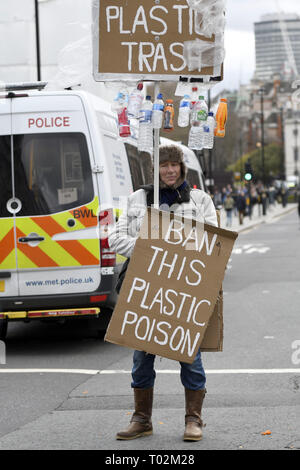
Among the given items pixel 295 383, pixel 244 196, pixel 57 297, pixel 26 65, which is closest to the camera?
pixel 295 383

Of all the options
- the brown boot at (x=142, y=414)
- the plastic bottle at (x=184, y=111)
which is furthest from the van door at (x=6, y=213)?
the brown boot at (x=142, y=414)

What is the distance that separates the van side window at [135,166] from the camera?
1044 centimetres

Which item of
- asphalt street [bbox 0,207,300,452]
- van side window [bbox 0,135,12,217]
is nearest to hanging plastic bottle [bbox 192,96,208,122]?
asphalt street [bbox 0,207,300,452]

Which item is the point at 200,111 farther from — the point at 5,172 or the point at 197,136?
the point at 5,172

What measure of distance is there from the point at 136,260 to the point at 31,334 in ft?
18.2

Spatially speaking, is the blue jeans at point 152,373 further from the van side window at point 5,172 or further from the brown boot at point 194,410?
the van side window at point 5,172

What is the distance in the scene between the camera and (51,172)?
9.10 meters

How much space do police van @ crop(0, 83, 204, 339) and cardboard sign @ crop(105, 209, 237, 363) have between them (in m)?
3.59

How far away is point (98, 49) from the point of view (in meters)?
5.79

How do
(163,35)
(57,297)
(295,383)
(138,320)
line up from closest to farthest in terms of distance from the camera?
(138,320) < (163,35) < (295,383) < (57,297)

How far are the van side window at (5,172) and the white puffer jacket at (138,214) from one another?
3654 millimetres

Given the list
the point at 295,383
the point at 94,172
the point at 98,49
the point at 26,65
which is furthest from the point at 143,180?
the point at 26,65

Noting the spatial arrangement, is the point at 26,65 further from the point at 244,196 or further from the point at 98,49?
the point at 244,196

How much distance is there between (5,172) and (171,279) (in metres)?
4.15
